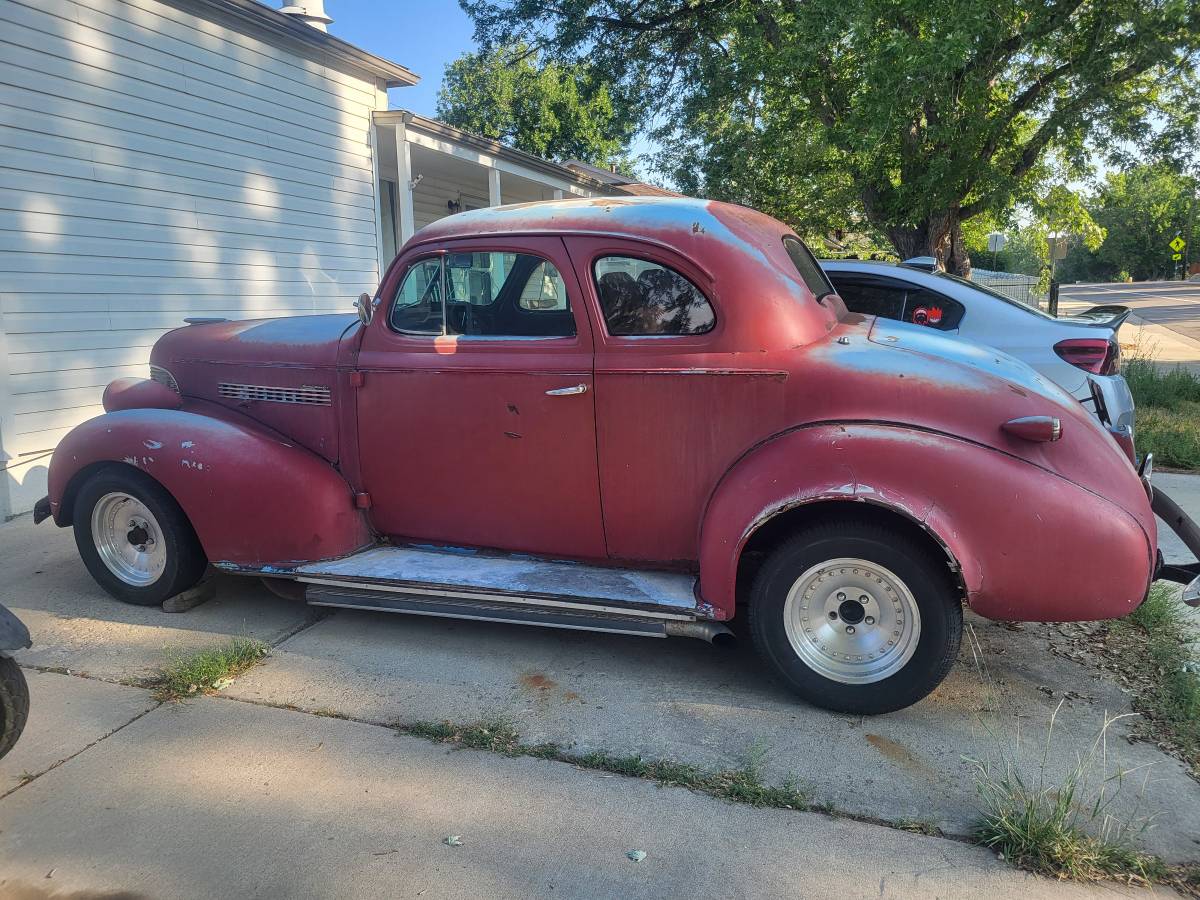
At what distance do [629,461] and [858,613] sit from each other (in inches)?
44.2

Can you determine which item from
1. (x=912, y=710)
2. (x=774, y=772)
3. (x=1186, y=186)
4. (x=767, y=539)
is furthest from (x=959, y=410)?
(x=1186, y=186)

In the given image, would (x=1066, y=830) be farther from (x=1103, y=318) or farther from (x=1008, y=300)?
(x=1103, y=318)

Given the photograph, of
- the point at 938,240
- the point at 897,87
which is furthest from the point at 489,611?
the point at 938,240

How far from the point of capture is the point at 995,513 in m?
2.95

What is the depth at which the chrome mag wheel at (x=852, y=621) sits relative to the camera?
10.4 feet

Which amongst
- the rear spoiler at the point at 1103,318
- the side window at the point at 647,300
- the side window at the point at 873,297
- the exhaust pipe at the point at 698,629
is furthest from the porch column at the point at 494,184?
the exhaust pipe at the point at 698,629

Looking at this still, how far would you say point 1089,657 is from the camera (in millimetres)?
3789

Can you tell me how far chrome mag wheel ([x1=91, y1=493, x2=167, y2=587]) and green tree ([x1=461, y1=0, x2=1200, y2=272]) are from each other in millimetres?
8006

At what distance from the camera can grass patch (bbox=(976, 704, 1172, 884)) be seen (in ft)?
7.82

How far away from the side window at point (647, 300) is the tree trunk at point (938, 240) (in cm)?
866

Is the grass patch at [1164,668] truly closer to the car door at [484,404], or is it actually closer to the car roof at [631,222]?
the car door at [484,404]

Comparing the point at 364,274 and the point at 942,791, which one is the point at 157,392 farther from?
the point at 364,274

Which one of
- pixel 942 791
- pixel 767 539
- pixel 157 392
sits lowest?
pixel 942 791

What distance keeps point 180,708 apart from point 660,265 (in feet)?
9.01
